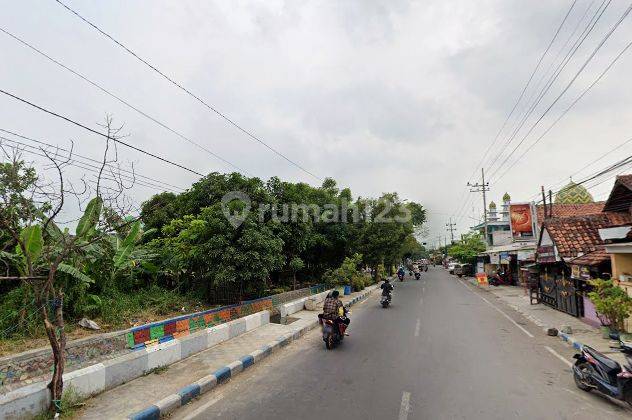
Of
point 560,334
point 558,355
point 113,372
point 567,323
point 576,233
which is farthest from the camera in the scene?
point 576,233

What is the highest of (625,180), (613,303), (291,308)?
(625,180)

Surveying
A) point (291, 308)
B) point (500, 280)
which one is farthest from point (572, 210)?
point (291, 308)

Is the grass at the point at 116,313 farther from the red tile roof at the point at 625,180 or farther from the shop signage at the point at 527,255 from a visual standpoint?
the shop signage at the point at 527,255

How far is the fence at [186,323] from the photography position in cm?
887

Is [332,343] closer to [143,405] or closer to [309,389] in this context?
[309,389]

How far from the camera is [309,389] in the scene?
21.1ft

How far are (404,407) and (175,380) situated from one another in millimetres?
4115

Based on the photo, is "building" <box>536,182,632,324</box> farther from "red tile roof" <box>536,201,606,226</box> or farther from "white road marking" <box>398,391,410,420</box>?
"red tile roof" <box>536,201,606,226</box>

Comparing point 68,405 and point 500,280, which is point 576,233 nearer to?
point 500,280

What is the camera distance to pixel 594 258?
12477 millimetres

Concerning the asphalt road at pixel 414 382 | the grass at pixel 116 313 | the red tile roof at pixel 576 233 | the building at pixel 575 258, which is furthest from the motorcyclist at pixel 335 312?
the red tile roof at pixel 576 233

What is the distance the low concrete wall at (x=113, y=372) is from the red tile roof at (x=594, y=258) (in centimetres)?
1183

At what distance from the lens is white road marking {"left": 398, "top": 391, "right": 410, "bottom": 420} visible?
207 inches

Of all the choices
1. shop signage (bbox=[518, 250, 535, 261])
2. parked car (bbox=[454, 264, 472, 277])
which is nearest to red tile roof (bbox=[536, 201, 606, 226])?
shop signage (bbox=[518, 250, 535, 261])
